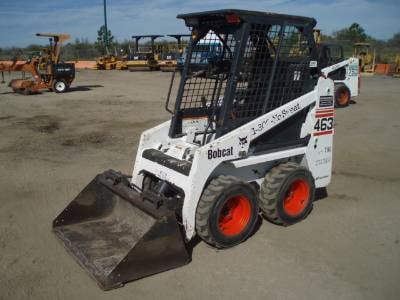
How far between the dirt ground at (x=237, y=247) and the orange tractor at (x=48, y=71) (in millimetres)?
8144

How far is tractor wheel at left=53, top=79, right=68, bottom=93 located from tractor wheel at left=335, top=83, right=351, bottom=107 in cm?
1100

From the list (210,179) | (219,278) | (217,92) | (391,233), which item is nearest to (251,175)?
(210,179)

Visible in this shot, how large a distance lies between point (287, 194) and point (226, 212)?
900 mm

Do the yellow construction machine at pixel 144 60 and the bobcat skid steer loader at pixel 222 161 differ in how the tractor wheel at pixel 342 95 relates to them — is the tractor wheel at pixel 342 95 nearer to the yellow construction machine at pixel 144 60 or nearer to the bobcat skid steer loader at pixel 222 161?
the bobcat skid steer loader at pixel 222 161

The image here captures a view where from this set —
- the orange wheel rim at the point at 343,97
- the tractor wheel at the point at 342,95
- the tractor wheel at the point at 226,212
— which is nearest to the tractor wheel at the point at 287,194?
the tractor wheel at the point at 226,212

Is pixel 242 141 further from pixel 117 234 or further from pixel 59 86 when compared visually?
pixel 59 86

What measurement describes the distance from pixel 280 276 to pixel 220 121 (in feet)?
5.20

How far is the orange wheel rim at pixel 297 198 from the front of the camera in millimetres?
4770

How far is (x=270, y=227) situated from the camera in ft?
15.5

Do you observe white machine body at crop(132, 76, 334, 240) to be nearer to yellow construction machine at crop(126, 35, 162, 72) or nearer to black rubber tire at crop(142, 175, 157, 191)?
black rubber tire at crop(142, 175, 157, 191)

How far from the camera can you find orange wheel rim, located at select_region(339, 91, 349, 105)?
45.7 ft

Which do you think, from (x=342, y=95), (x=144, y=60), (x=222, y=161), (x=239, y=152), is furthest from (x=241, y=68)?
(x=144, y=60)

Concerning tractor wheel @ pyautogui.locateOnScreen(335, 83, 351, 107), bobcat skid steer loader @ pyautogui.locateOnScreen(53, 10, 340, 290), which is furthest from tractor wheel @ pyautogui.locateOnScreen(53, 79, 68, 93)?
bobcat skid steer loader @ pyautogui.locateOnScreen(53, 10, 340, 290)

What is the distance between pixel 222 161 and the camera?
161 inches
